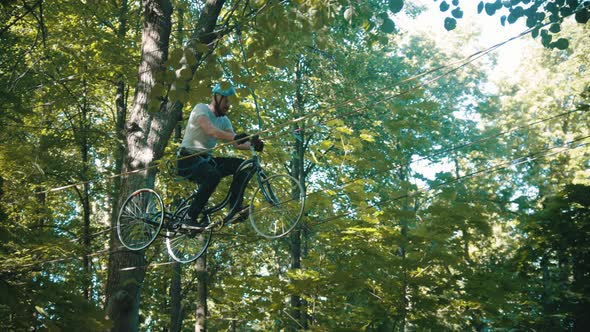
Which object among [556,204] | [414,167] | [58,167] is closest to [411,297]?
[556,204]

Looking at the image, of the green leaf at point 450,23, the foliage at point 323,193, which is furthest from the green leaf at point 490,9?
the green leaf at point 450,23

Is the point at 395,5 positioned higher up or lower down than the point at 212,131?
higher up

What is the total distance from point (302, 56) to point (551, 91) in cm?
1267

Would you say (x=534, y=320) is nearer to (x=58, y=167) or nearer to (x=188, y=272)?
(x=58, y=167)

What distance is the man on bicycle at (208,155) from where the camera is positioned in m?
6.69

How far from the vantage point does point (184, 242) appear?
788 centimetres

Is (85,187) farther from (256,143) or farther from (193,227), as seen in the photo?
(256,143)

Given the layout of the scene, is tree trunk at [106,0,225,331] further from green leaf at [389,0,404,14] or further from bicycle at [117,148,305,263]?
green leaf at [389,0,404,14]

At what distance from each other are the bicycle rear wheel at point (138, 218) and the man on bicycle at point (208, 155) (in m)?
0.72

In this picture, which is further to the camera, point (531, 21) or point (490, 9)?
point (531, 21)

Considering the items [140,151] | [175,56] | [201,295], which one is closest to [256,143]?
[175,56]

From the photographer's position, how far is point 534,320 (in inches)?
352

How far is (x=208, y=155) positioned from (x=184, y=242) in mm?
1528

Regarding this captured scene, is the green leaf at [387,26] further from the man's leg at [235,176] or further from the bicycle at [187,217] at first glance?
the man's leg at [235,176]
